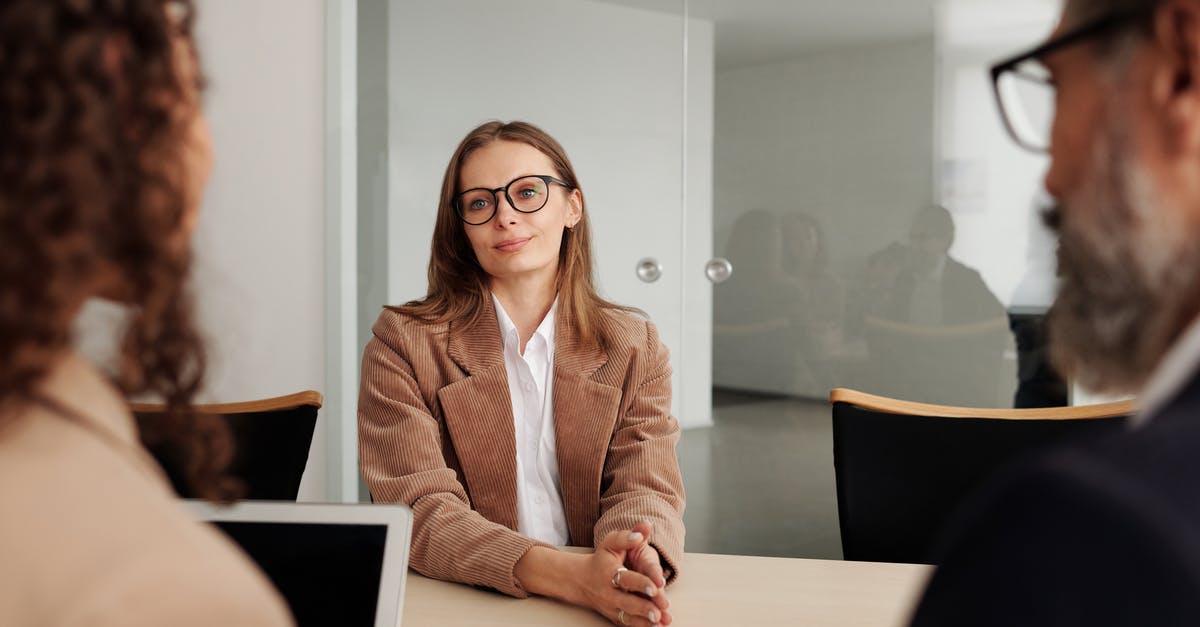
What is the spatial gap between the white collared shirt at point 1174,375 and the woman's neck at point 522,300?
1.65 meters

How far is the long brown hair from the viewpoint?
2066 millimetres

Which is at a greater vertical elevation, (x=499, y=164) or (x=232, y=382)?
(x=499, y=164)

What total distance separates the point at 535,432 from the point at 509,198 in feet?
1.63

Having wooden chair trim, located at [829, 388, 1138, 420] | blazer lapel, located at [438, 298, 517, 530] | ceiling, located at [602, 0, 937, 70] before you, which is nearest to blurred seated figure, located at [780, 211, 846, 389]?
ceiling, located at [602, 0, 937, 70]

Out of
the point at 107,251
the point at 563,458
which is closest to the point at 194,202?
the point at 107,251

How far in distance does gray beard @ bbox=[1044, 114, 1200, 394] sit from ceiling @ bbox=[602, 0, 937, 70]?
8.88ft

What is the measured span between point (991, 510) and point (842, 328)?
9.46ft

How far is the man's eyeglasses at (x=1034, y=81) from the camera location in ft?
1.94

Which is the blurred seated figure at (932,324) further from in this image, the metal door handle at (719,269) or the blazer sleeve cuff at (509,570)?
the blazer sleeve cuff at (509,570)

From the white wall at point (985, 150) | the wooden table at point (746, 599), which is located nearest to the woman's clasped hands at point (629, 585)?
the wooden table at point (746, 599)

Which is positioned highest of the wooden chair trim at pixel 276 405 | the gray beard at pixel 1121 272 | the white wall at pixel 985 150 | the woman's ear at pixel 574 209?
the white wall at pixel 985 150

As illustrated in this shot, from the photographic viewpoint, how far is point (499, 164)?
6.93ft

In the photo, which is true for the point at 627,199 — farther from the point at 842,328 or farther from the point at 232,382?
the point at 232,382

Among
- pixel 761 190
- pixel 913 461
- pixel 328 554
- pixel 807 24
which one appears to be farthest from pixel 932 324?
pixel 328 554
